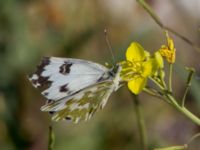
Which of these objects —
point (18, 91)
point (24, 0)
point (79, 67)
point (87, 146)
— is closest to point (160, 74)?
point (79, 67)

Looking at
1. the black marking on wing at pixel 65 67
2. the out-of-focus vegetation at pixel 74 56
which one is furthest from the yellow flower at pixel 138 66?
the out-of-focus vegetation at pixel 74 56

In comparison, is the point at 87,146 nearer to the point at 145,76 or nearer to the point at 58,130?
the point at 58,130

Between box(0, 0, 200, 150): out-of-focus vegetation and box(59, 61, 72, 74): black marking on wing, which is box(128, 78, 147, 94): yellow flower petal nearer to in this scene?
box(59, 61, 72, 74): black marking on wing

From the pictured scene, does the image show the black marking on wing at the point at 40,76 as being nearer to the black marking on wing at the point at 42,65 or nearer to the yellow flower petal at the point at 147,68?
the black marking on wing at the point at 42,65

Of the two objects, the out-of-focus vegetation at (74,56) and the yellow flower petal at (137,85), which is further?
the out-of-focus vegetation at (74,56)

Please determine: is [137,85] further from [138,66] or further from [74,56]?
[74,56]

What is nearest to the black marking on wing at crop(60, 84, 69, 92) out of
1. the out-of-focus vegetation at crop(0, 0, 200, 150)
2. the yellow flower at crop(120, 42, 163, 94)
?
the yellow flower at crop(120, 42, 163, 94)

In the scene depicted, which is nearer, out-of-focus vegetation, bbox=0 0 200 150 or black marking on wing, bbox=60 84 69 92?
black marking on wing, bbox=60 84 69 92
